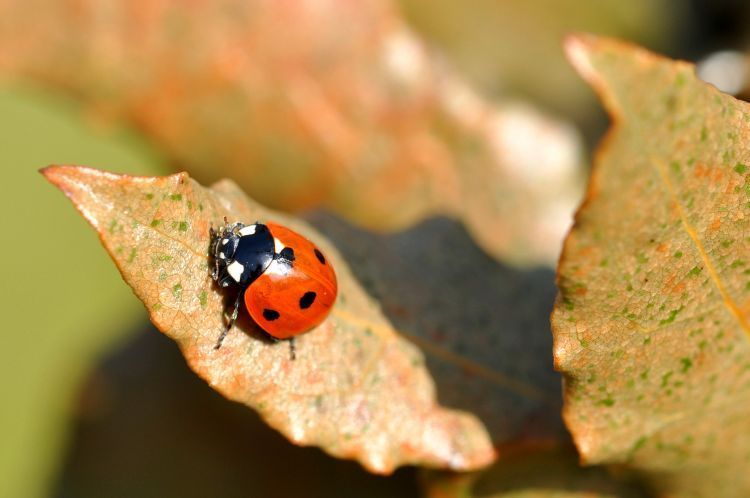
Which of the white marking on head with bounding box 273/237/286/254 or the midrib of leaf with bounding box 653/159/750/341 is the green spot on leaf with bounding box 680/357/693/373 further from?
the white marking on head with bounding box 273/237/286/254

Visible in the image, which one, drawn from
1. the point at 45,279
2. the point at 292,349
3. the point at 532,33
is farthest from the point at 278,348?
the point at 45,279

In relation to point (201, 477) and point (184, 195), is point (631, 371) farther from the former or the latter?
point (201, 477)

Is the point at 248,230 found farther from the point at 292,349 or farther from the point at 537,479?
A: the point at 537,479

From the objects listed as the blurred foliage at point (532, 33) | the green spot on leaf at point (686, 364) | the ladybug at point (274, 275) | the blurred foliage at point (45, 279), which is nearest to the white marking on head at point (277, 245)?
the ladybug at point (274, 275)

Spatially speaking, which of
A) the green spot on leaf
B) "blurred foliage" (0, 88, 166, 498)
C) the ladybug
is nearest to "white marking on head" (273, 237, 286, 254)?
the ladybug

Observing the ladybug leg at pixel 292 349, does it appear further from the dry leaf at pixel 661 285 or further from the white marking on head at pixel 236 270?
the dry leaf at pixel 661 285

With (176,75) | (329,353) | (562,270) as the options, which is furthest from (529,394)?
(176,75)
